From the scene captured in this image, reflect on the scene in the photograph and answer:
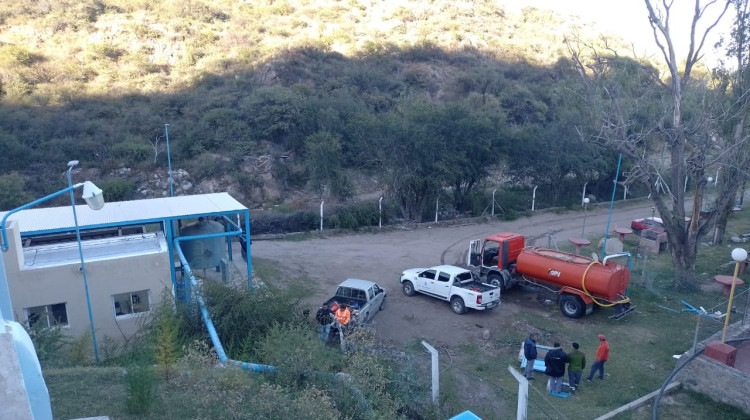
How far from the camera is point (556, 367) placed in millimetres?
10984

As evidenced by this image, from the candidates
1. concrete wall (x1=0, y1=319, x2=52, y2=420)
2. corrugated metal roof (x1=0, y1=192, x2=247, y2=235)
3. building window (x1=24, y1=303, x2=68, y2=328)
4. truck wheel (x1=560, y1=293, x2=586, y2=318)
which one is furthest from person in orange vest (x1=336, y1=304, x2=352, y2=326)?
concrete wall (x1=0, y1=319, x2=52, y2=420)

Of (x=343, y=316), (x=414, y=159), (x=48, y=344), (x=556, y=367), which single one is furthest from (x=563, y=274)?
(x=48, y=344)

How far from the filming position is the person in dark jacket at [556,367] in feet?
36.0

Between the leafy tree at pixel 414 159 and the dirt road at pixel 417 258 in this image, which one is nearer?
the dirt road at pixel 417 258

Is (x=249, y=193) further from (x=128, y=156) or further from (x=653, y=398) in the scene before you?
(x=653, y=398)

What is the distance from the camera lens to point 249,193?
1320 inches

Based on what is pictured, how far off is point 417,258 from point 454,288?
6.42 m

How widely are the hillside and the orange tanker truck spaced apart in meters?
10.9

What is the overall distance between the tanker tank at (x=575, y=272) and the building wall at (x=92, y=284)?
1167cm

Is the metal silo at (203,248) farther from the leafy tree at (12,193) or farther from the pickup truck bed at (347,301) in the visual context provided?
the leafy tree at (12,193)

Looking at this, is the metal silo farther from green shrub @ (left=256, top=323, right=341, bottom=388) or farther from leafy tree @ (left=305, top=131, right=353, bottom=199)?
leafy tree @ (left=305, top=131, right=353, bottom=199)

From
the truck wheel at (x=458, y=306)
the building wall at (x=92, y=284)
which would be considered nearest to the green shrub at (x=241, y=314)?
the building wall at (x=92, y=284)

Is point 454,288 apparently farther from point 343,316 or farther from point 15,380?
point 15,380

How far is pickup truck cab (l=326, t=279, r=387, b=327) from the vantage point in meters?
14.7
